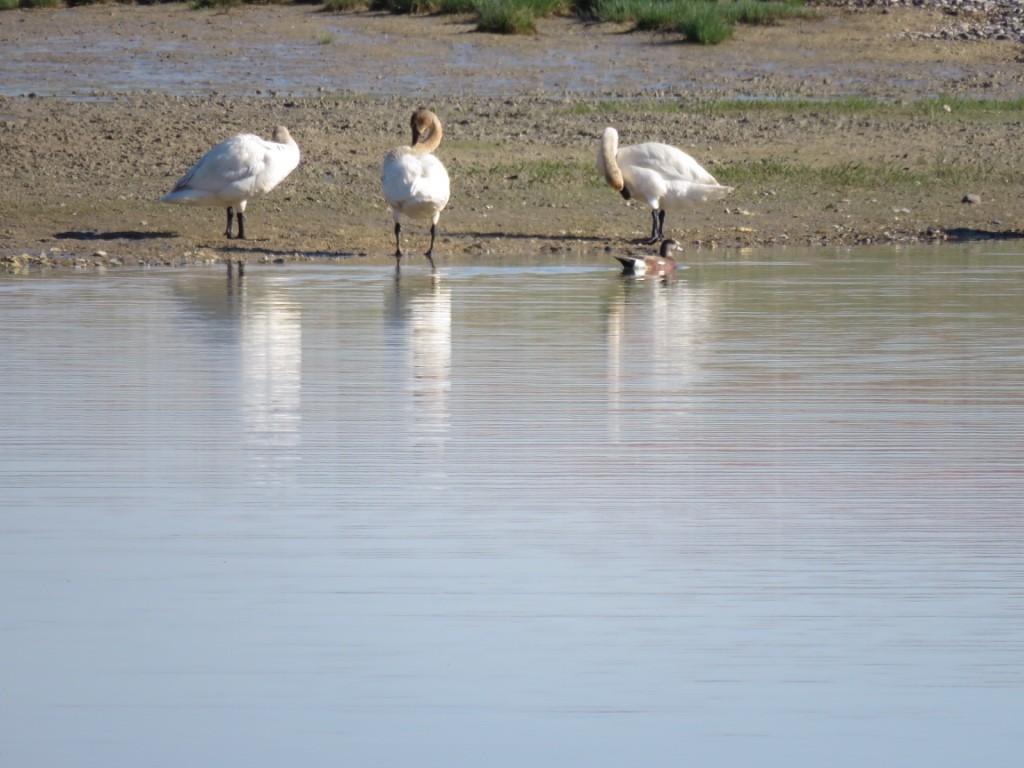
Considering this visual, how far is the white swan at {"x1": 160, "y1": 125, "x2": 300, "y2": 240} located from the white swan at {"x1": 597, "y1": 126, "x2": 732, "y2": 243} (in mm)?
2491

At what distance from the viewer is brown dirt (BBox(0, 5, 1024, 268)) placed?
52.6 ft

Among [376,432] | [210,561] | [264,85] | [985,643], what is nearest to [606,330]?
[376,432]

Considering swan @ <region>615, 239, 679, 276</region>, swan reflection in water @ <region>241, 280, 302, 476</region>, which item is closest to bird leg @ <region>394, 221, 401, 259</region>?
swan @ <region>615, 239, 679, 276</region>

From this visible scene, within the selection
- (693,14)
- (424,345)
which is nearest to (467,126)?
(693,14)

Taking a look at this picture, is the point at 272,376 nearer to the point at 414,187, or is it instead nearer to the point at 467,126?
the point at 414,187

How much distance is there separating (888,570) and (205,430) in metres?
2.91

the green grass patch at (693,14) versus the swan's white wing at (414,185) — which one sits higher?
the green grass patch at (693,14)

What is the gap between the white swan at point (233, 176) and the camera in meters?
15.2

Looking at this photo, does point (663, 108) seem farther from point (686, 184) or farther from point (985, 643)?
point (985, 643)

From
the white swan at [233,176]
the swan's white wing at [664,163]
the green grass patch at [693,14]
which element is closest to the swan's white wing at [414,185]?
the white swan at [233,176]

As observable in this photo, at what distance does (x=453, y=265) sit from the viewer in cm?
1427

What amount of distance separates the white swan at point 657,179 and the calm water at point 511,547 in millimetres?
5482

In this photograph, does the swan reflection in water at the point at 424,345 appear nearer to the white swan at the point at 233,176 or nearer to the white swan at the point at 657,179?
the white swan at the point at 233,176

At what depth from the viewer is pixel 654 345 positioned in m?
9.89
